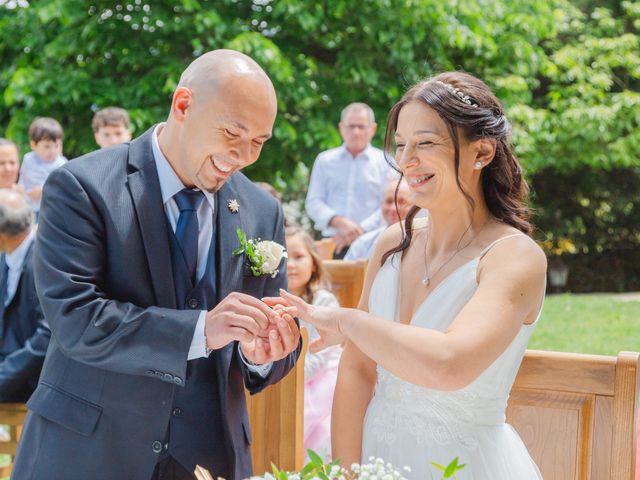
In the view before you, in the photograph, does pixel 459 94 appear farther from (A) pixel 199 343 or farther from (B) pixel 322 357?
(B) pixel 322 357

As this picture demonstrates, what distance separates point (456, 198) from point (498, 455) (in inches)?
29.8

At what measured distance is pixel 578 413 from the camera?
2.90 m

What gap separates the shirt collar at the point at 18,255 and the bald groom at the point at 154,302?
8.26 feet

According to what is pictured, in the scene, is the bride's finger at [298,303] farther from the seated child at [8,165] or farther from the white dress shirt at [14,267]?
the seated child at [8,165]

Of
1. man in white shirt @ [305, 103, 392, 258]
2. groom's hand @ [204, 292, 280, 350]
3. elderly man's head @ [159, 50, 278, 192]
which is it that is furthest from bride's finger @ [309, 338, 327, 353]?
man in white shirt @ [305, 103, 392, 258]

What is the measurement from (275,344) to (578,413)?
1049 mm

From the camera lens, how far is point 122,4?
11930mm

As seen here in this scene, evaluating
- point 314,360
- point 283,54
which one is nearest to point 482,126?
point 314,360

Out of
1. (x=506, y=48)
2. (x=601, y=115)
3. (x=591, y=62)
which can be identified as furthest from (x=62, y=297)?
(x=591, y=62)

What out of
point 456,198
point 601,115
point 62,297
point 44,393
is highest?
point 456,198

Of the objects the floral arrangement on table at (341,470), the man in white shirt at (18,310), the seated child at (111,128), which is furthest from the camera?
the seated child at (111,128)

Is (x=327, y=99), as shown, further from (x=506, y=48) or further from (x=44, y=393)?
(x=44, y=393)

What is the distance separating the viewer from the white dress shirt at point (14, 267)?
192 inches

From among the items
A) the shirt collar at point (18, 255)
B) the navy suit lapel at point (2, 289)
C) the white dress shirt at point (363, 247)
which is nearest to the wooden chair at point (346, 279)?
the white dress shirt at point (363, 247)
